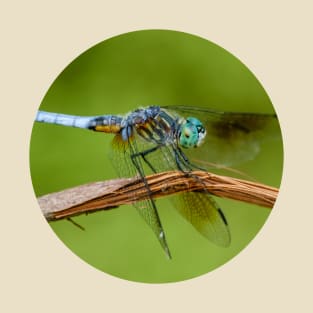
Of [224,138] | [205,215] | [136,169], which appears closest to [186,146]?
[224,138]

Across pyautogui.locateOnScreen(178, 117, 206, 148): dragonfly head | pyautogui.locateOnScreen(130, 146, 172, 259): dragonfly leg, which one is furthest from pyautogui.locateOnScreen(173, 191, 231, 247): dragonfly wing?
pyautogui.locateOnScreen(178, 117, 206, 148): dragonfly head

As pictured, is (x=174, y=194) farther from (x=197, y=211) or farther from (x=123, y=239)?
(x=123, y=239)

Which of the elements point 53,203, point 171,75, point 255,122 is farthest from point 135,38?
point 53,203

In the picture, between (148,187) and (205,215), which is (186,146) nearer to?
(148,187)

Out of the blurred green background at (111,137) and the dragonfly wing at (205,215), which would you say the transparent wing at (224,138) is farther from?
the dragonfly wing at (205,215)

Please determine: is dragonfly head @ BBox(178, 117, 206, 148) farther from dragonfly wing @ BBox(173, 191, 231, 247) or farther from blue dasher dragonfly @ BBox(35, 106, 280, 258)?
dragonfly wing @ BBox(173, 191, 231, 247)
